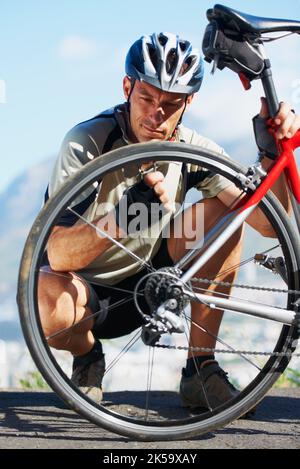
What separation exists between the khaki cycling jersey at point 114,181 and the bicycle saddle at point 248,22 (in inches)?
26.1

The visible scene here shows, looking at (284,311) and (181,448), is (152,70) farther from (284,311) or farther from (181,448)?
(181,448)

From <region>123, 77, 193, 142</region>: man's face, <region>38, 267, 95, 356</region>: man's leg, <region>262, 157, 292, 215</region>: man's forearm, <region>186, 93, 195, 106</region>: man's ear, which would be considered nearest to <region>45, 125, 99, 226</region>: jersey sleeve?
<region>123, 77, 193, 142</region>: man's face

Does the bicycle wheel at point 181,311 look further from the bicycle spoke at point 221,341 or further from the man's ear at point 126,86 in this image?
the man's ear at point 126,86

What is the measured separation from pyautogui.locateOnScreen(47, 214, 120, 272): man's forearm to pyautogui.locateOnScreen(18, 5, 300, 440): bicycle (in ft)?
0.36

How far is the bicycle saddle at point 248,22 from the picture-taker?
3523 millimetres

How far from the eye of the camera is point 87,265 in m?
4.15

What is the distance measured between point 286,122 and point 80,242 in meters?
0.90

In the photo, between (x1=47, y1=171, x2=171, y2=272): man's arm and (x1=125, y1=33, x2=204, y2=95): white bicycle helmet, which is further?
(x1=125, y1=33, x2=204, y2=95): white bicycle helmet

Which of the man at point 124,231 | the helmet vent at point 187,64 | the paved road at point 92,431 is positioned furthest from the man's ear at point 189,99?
the paved road at point 92,431

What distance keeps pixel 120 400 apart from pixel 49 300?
771 millimetres

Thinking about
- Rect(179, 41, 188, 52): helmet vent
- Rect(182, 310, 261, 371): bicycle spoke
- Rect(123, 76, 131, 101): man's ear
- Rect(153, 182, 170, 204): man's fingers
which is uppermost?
Rect(179, 41, 188, 52): helmet vent

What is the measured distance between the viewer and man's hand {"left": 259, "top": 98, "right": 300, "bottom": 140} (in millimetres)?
3627

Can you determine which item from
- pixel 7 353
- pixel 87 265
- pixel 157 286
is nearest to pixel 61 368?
pixel 157 286

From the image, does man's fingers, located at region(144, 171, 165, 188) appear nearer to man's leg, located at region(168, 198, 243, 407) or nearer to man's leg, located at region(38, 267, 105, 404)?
man's leg, located at region(168, 198, 243, 407)
